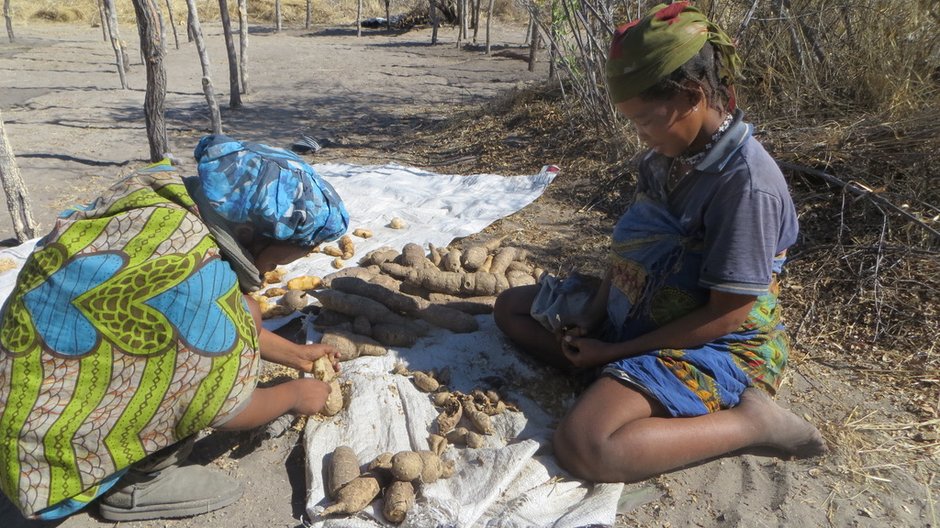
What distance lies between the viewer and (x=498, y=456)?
201 centimetres

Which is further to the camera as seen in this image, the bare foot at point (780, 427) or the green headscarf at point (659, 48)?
the bare foot at point (780, 427)

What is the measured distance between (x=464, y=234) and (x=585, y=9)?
2149 mm

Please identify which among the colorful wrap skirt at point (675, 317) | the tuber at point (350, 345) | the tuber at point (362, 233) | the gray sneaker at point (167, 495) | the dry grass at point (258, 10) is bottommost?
the gray sneaker at point (167, 495)

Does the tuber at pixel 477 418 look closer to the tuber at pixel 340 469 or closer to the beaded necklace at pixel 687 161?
the tuber at pixel 340 469

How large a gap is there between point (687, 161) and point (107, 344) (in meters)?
1.61

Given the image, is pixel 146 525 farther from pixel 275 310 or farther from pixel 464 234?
pixel 464 234

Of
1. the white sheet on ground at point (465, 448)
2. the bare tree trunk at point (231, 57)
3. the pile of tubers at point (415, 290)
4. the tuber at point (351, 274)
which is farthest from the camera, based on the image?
the bare tree trunk at point (231, 57)

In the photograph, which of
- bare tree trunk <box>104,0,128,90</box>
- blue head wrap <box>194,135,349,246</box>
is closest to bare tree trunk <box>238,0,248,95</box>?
bare tree trunk <box>104,0,128,90</box>

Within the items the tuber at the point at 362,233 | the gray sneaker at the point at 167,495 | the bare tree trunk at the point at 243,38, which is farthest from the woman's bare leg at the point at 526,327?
the bare tree trunk at the point at 243,38

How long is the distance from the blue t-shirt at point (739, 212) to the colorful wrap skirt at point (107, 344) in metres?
1.29

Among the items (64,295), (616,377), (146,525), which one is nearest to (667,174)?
(616,377)

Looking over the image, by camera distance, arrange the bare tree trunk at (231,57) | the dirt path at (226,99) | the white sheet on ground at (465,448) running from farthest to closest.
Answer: the bare tree trunk at (231,57) < the dirt path at (226,99) < the white sheet on ground at (465,448)

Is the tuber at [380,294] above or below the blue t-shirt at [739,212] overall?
below

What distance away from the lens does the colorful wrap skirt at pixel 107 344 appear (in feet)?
5.31
